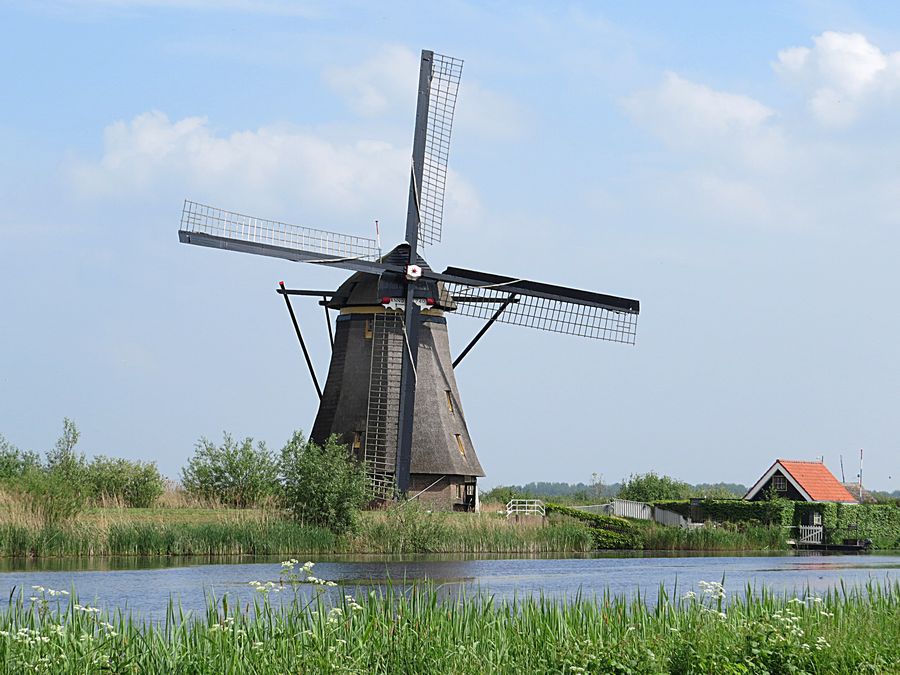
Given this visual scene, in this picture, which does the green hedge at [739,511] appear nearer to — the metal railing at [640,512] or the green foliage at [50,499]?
the metal railing at [640,512]

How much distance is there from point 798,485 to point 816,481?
1.01 meters

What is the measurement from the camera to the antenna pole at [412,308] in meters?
27.5

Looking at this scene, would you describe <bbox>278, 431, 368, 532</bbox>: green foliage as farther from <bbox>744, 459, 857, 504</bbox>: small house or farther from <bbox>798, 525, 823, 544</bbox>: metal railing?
<bbox>744, 459, 857, 504</bbox>: small house

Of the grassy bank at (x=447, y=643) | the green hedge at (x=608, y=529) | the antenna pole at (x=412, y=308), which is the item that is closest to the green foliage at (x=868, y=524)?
the green hedge at (x=608, y=529)

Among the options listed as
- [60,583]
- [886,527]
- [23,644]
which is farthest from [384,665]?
[886,527]

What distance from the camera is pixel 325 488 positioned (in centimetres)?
2489

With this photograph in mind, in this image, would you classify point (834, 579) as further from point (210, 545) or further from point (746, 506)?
point (746, 506)

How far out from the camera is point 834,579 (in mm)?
19859

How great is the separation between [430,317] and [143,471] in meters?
7.07

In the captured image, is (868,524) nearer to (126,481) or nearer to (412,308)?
(412,308)

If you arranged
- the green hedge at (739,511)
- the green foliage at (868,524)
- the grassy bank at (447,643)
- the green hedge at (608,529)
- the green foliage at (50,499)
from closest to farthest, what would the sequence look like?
1. the grassy bank at (447,643)
2. the green foliage at (50,499)
3. the green hedge at (608,529)
4. the green hedge at (739,511)
5. the green foliage at (868,524)

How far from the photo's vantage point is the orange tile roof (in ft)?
118

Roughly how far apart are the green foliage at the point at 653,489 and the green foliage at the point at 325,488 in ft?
71.3

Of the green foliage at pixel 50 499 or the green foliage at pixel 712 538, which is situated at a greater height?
the green foliage at pixel 50 499
